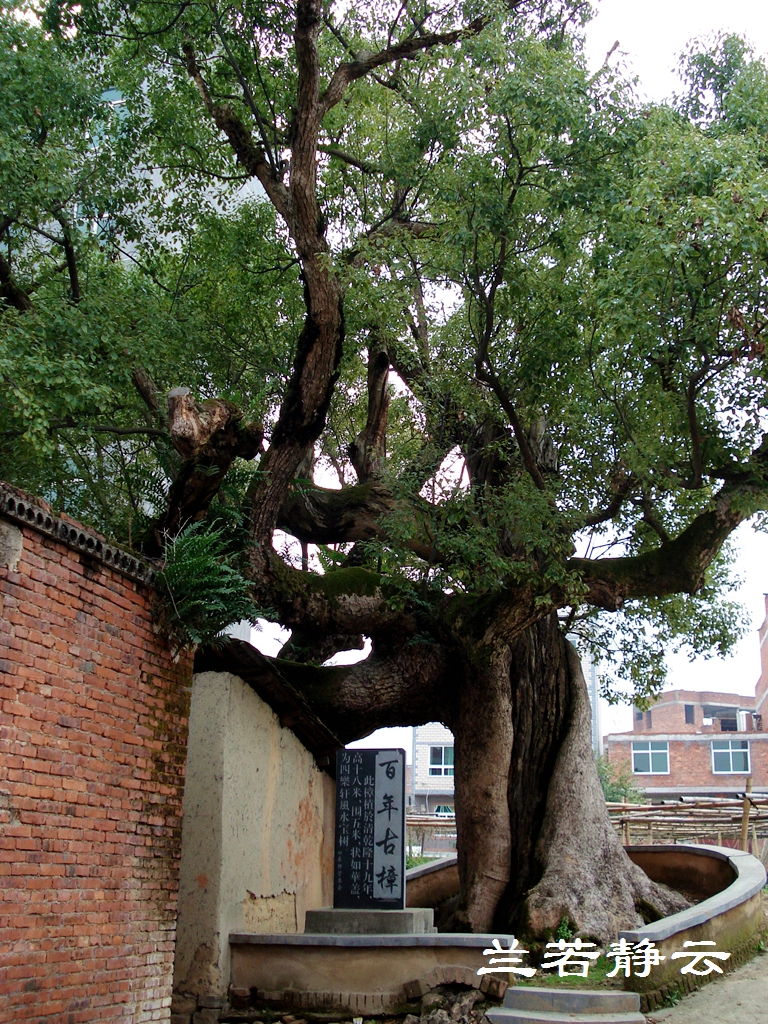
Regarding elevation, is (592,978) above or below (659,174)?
below

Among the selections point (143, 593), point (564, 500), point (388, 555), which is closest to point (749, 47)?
point (564, 500)

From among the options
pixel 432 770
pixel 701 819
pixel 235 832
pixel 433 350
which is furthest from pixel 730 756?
pixel 235 832

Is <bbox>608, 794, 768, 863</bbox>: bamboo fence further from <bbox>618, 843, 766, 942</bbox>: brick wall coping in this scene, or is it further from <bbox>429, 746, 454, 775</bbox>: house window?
<bbox>429, 746, 454, 775</bbox>: house window

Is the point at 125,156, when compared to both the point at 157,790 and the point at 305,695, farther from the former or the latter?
the point at 157,790

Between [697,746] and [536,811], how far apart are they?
23600 mm

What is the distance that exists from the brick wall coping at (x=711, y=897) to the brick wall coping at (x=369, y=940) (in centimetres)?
118

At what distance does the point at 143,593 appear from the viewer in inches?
243

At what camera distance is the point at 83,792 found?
5.38m

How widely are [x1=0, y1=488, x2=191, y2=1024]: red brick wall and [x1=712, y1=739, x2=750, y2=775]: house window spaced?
93.3ft

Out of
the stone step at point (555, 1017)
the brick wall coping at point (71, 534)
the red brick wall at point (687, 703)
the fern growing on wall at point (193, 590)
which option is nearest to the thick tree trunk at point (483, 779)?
the stone step at point (555, 1017)

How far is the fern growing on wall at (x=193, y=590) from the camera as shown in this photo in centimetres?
633

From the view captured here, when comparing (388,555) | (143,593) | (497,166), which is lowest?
(143,593)

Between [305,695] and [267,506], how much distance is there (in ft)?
8.72

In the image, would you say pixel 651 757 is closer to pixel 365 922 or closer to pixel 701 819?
pixel 701 819
